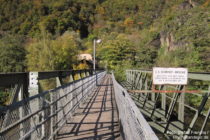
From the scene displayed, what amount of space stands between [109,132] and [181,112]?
267cm

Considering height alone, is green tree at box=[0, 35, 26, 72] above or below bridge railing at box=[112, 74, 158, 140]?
above

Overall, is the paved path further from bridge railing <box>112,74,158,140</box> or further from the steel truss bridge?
bridge railing <box>112,74,158,140</box>

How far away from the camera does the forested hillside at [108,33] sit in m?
28.5

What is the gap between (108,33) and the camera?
103750 mm

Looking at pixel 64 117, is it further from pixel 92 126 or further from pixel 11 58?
pixel 11 58

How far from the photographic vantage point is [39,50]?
3434 centimetres

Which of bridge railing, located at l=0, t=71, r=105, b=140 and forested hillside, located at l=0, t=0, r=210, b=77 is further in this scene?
forested hillside, located at l=0, t=0, r=210, b=77

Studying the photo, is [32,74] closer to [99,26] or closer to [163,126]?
[163,126]

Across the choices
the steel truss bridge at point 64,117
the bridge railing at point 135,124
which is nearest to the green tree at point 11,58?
the steel truss bridge at point 64,117

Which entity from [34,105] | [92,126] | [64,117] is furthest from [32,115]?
[92,126]

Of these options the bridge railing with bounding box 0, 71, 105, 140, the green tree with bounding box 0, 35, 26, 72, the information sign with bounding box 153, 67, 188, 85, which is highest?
the green tree with bounding box 0, 35, 26, 72

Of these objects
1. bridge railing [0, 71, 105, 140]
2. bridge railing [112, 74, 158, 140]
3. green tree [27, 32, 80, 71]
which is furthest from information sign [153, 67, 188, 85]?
green tree [27, 32, 80, 71]

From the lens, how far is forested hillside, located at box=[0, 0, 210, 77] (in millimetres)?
28483

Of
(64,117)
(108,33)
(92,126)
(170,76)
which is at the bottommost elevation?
(92,126)
